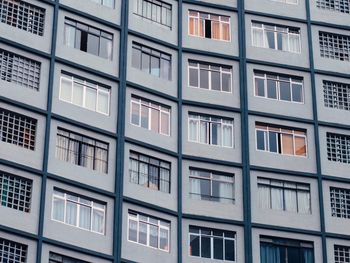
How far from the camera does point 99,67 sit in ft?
155

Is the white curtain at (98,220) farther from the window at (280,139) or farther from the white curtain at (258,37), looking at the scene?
the white curtain at (258,37)

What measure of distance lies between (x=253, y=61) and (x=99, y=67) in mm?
7504

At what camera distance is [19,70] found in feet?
148

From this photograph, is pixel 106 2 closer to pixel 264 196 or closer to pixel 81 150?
pixel 81 150

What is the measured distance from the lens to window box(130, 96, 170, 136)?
47.5 meters

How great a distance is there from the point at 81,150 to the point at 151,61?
19.4 ft

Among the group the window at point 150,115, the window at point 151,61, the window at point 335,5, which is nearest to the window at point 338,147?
the window at point 335,5

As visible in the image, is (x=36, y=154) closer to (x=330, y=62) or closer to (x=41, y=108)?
(x=41, y=108)

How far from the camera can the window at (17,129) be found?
1726 inches

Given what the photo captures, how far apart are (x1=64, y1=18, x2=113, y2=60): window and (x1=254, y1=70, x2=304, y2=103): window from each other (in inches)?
277

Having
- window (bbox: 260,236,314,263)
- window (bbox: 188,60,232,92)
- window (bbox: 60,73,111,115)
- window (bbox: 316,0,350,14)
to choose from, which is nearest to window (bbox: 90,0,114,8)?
window (bbox: 60,73,111,115)

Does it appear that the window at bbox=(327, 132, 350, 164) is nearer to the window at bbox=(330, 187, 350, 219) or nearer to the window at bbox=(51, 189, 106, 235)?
the window at bbox=(330, 187, 350, 219)

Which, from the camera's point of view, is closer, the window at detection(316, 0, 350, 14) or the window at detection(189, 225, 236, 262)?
the window at detection(189, 225, 236, 262)

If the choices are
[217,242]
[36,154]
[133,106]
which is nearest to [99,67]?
[133,106]
